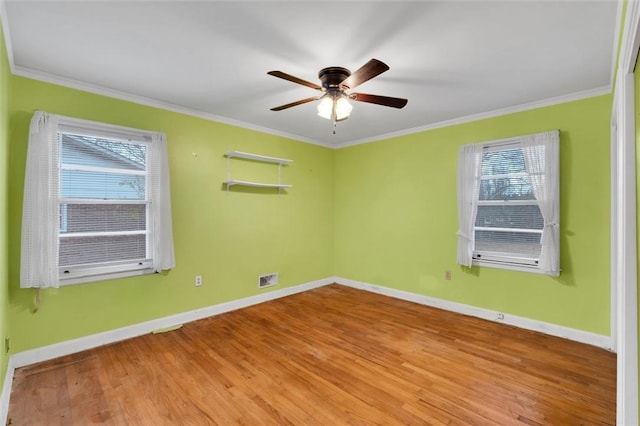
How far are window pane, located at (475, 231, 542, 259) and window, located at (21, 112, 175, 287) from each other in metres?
3.66

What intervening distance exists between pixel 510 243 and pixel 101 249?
441 centimetres

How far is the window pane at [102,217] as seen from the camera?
2.78m

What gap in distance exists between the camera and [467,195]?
3.70 meters

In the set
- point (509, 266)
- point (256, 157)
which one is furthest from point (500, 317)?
point (256, 157)

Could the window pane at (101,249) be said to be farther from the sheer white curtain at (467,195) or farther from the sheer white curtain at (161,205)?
the sheer white curtain at (467,195)

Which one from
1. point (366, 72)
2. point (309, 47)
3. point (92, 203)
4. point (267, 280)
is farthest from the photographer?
point (267, 280)

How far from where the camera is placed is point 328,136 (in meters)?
4.86

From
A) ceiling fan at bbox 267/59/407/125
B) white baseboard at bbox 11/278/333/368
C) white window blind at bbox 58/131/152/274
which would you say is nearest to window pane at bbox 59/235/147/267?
white window blind at bbox 58/131/152/274

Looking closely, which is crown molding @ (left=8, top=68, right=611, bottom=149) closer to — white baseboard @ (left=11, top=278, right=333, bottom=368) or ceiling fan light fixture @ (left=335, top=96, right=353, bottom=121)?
ceiling fan light fixture @ (left=335, top=96, right=353, bottom=121)

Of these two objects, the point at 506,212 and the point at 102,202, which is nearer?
the point at 102,202

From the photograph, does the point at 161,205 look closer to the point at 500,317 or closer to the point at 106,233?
the point at 106,233

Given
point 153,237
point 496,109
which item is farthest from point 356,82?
point 153,237

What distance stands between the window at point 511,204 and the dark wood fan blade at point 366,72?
7.21 ft

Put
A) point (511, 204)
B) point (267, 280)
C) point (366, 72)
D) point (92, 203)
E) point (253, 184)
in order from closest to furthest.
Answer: point (366, 72) → point (92, 203) → point (511, 204) → point (253, 184) → point (267, 280)
